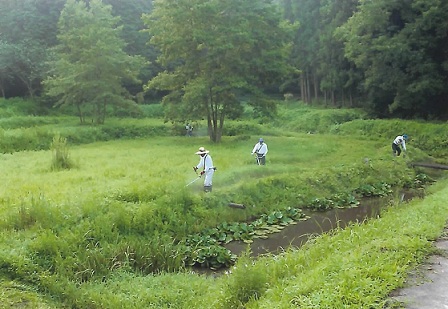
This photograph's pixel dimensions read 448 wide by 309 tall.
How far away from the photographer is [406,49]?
97.3 ft

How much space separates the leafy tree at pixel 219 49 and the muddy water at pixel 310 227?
35.7ft

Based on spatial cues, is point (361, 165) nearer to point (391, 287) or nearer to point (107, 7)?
point (391, 287)

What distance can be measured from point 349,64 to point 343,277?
119 ft

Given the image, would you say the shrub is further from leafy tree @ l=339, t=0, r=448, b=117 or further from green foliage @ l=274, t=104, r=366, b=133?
green foliage @ l=274, t=104, r=366, b=133

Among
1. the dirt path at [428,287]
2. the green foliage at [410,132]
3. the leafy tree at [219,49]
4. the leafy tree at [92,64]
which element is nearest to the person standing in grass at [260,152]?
the leafy tree at [219,49]

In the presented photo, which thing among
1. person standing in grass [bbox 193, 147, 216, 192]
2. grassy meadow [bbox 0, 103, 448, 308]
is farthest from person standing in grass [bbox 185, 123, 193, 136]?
person standing in grass [bbox 193, 147, 216, 192]

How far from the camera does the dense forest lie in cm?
2525

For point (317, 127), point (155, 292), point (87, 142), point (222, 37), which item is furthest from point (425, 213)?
point (317, 127)

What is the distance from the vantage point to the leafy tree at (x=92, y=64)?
29.6 metres

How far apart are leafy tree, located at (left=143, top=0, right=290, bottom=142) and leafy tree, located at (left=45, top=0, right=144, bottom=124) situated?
4612 mm

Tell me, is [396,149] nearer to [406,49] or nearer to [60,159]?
[406,49]

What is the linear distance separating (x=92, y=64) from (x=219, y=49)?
33.9ft

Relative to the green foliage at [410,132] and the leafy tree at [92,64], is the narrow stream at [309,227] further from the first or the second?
the leafy tree at [92,64]

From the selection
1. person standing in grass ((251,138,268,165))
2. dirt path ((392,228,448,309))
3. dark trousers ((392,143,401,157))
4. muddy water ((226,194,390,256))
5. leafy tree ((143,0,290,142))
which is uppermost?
leafy tree ((143,0,290,142))
